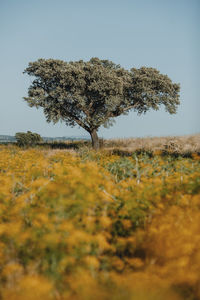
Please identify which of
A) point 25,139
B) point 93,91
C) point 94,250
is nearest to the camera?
point 94,250

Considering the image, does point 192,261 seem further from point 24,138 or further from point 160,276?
point 24,138

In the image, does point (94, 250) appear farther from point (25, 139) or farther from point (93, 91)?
point (25, 139)

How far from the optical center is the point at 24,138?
26984 millimetres

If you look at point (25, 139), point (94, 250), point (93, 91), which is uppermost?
point (93, 91)

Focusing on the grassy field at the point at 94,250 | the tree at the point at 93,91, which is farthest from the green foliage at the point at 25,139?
the grassy field at the point at 94,250

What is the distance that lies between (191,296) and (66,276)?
177 cm

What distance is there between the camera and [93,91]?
2009 cm

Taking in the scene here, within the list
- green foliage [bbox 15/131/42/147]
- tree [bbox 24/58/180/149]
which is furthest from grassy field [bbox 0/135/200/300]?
green foliage [bbox 15/131/42/147]

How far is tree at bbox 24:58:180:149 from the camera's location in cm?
1953

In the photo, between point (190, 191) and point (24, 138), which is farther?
point (24, 138)

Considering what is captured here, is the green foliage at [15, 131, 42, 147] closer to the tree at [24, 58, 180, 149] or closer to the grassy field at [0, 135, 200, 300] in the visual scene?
the tree at [24, 58, 180, 149]

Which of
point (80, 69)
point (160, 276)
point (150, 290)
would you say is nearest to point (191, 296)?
point (160, 276)

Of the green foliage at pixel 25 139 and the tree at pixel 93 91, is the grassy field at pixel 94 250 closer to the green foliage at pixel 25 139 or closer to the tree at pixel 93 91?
the tree at pixel 93 91

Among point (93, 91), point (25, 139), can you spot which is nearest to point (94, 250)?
point (93, 91)
